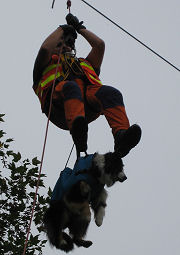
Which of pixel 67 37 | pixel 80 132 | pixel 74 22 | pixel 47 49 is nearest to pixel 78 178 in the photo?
pixel 80 132

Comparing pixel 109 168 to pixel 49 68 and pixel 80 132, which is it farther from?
pixel 49 68

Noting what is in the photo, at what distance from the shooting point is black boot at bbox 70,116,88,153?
3352mm

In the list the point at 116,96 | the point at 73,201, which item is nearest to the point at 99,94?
the point at 116,96

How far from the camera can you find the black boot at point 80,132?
3352mm

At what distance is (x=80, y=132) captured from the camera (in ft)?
11.1

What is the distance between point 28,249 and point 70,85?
175 centimetres

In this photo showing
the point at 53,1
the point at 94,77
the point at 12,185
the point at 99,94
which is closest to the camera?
the point at 99,94

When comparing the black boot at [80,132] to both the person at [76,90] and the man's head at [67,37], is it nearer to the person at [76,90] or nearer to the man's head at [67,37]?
the person at [76,90]

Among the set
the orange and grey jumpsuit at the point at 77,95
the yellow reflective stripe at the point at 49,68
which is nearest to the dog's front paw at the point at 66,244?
the orange and grey jumpsuit at the point at 77,95

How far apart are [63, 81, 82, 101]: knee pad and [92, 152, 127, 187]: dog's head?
46 centimetres

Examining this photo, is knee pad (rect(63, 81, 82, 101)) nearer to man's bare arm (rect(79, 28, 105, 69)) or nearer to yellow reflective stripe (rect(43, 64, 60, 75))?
yellow reflective stripe (rect(43, 64, 60, 75))

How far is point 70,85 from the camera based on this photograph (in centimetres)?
361

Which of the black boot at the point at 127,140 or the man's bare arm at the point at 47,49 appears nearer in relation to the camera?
the black boot at the point at 127,140

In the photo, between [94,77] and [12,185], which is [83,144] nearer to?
[94,77]
